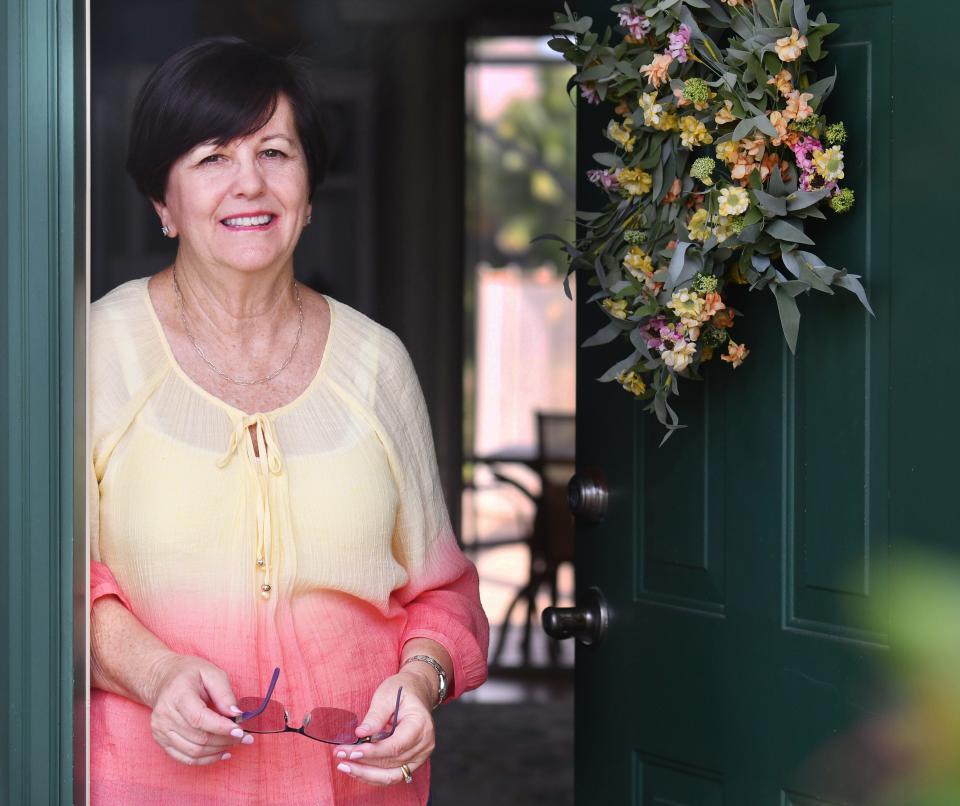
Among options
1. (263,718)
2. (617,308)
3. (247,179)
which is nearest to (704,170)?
(617,308)

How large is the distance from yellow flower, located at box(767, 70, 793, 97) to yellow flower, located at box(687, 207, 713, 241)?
0.19m

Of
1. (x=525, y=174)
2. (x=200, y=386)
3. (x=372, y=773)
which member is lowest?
(x=372, y=773)

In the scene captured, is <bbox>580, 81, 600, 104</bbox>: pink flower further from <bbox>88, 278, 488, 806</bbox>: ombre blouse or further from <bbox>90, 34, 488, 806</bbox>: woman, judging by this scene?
<bbox>88, 278, 488, 806</bbox>: ombre blouse

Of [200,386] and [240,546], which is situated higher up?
[200,386]

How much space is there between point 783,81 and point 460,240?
2.61 metres

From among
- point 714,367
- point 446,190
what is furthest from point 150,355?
point 446,190

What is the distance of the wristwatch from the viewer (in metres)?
1.73

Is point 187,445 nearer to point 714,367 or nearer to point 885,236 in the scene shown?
point 714,367

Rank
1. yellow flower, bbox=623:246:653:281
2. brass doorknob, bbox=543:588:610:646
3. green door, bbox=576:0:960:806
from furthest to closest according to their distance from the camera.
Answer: brass doorknob, bbox=543:588:610:646 → yellow flower, bbox=623:246:653:281 → green door, bbox=576:0:960:806

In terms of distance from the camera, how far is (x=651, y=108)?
5.71 ft

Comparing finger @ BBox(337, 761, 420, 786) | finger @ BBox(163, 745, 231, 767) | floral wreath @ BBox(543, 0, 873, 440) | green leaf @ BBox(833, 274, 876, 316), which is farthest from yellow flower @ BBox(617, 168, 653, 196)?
finger @ BBox(163, 745, 231, 767)

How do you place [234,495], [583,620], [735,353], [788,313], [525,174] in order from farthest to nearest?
[525,174] → [583,620] → [735,353] → [788,313] → [234,495]

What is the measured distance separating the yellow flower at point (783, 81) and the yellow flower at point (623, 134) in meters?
0.25

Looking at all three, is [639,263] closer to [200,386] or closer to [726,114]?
[726,114]
